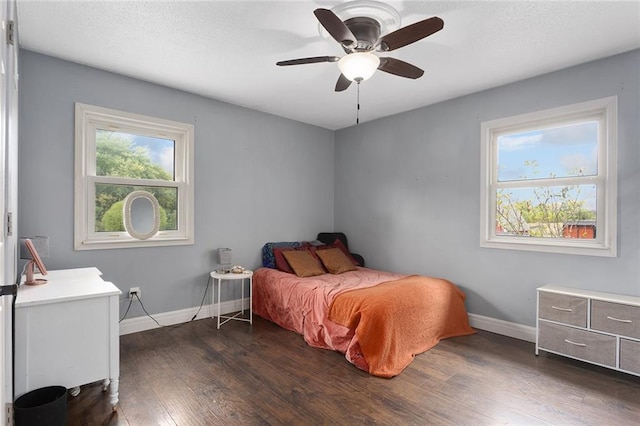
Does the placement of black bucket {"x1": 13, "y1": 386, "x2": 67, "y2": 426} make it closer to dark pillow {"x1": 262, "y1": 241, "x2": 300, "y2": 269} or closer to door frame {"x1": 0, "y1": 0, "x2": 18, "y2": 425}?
door frame {"x1": 0, "y1": 0, "x2": 18, "y2": 425}

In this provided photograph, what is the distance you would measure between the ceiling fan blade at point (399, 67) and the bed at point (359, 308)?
1753 millimetres

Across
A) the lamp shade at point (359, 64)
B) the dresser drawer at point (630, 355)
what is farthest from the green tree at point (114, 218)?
the dresser drawer at point (630, 355)

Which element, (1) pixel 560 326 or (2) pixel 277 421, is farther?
(1) pixel 560 326

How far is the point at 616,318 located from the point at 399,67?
244 centimetres

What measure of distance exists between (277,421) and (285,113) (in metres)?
3.47

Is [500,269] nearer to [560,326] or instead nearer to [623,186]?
[560,326]

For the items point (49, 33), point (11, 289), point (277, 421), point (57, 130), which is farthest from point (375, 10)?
point (57, 130)

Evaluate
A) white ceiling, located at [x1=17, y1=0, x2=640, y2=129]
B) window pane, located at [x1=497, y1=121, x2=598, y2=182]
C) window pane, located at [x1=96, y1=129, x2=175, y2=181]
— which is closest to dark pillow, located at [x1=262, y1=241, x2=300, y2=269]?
window pane, located at [x1=96, y1=129, x2=175, y2=181]

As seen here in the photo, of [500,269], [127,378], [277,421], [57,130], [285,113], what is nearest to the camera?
[277,421]

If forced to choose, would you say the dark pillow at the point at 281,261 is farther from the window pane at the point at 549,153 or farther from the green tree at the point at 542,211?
the window pane at the point at 549,153

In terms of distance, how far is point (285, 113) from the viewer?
14.4 ft

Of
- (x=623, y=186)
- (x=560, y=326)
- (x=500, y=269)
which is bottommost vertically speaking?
(x=560, y=326)

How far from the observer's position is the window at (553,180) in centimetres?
286

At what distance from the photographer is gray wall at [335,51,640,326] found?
8.98 ft
